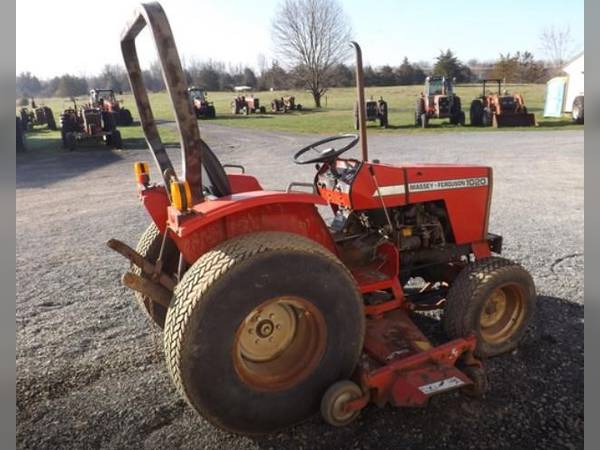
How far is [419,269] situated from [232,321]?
5.62ft

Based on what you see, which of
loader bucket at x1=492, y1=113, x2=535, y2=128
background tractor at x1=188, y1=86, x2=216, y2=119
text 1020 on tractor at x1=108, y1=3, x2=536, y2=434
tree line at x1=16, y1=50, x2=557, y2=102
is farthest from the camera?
tree line at x1=16, y1=50, x2=557, y2=102

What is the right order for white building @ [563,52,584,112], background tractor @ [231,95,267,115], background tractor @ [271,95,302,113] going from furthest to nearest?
background tractor @ [271,95,302,113], background tractor @ [231,95,267,115], white building @ [563,52,584,112]

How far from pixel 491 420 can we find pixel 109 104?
23605 mm

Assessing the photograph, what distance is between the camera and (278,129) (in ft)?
73.8

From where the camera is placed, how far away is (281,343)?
8.20 feet

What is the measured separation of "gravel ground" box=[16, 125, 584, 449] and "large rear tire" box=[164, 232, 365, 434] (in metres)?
0.25

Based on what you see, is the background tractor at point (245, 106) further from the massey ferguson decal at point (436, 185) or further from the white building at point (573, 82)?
the massey ferguson decal at point (436, 185)

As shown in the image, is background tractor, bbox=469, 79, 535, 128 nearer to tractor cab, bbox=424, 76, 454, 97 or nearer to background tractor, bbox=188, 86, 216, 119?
tractor cab, bbox=424, 76, 454, 97

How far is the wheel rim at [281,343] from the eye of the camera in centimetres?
236

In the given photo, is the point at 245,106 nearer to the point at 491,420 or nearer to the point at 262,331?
the point at 262,331

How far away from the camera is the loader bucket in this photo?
1847 cm

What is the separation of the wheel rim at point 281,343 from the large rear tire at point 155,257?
819mm

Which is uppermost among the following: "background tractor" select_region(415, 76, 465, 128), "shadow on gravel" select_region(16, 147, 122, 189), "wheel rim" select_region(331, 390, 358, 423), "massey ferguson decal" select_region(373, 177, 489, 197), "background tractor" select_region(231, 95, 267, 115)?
"background tractor" select_region(231, 95, 267, 115)

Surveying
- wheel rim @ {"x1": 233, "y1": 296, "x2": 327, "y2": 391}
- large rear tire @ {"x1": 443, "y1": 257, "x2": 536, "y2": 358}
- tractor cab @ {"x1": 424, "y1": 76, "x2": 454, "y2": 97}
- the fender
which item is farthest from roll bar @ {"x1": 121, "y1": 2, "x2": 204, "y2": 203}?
tractor cab @ {"x1": 424, "y1": 76, "x2": 454, "y2": 97}
